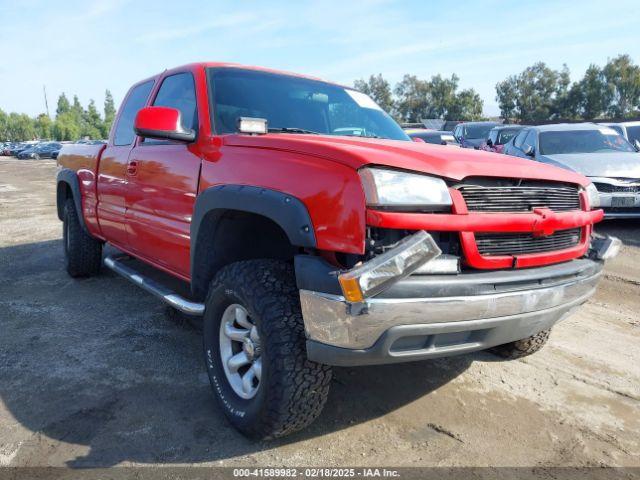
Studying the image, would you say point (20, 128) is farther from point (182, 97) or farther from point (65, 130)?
point (182, 97)

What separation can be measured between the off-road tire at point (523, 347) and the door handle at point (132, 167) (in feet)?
9.35

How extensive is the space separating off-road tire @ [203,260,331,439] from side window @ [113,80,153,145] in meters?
2.29

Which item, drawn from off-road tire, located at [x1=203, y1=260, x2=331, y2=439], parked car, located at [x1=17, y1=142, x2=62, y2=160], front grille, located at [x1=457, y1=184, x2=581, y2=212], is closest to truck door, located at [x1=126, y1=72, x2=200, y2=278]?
off-road tire, located at [x1=203, y1=260, x2=331, y2=439]

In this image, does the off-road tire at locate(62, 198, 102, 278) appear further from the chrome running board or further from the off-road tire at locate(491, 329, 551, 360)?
the off-road tire at locate(491, 329, 551, 360)

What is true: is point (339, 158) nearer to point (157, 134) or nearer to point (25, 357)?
point (157, 134)

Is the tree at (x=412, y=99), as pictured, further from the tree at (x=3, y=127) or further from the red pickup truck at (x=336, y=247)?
the tree at (x=3, y=127)

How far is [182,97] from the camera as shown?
3.61m

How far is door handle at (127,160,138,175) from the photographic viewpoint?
387cm

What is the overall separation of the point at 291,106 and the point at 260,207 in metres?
1.28

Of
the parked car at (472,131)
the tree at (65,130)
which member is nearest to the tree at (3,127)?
the tree at (65,130)

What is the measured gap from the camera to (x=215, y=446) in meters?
2.56

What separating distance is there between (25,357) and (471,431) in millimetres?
2911

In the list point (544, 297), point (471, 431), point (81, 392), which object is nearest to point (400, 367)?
point (471, 431)

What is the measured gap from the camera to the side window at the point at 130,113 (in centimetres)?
437
